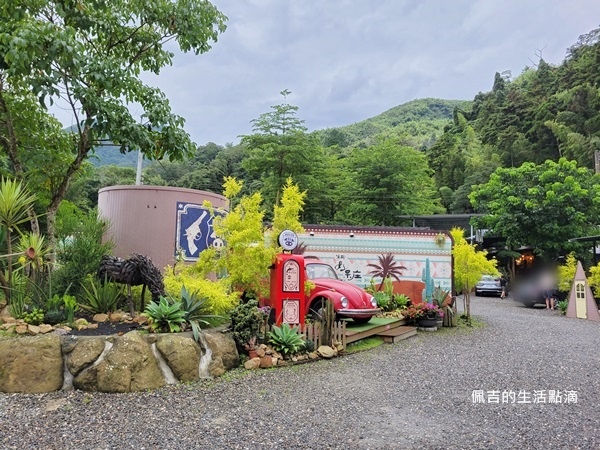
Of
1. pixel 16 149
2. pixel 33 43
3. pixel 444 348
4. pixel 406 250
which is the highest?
pixel 33 43

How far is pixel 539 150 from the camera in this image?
35219 millimetres

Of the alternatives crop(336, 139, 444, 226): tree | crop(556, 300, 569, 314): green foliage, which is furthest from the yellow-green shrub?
crop(336, 139, 444, 226): tree

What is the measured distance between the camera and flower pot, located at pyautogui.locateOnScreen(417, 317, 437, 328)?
34.0ft

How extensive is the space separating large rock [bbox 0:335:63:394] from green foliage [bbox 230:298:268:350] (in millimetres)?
2177

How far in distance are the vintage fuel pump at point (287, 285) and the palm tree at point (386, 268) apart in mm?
5330

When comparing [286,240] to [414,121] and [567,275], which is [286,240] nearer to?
[567,275]

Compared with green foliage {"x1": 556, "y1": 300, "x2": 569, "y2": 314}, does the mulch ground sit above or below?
above

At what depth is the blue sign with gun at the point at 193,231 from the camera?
26.3 feet

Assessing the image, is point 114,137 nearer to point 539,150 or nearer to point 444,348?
point 444,348

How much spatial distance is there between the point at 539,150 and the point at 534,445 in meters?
36.4

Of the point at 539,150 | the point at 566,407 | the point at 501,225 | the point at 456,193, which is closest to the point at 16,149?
the point at 566,407

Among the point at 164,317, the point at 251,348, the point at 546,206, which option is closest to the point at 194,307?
the point at 164,317

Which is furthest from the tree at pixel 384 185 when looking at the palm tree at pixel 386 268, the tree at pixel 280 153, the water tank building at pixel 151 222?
the water tank building at pixel 151 222

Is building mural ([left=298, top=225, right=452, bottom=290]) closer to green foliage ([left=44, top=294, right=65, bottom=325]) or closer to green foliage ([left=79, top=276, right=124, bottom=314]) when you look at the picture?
green foliage ([left=79, top=276, right=124, bottom=314])
